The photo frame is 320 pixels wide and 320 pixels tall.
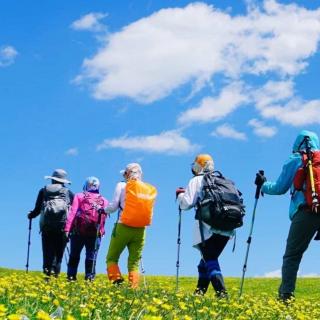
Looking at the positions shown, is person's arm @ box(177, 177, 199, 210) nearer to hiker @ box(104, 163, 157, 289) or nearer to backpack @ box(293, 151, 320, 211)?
hiker @ box(104, 163, 157, 289)

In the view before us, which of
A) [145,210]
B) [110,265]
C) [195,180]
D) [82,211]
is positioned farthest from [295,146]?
[82,211]

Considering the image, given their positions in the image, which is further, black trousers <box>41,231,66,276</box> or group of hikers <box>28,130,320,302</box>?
black trousers <box>41,231,66,276</box>

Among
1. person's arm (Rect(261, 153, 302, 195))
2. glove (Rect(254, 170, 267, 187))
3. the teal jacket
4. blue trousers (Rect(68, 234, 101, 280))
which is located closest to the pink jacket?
blue trousers (Rect(68, 234, 101, 280))

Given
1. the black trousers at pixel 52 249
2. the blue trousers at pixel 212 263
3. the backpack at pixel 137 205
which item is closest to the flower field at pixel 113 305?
the blue trousers at pixel 212 263

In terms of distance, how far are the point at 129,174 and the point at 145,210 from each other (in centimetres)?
89

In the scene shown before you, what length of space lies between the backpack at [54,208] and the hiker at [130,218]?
264 centimetres

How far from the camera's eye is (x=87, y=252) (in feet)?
50.7

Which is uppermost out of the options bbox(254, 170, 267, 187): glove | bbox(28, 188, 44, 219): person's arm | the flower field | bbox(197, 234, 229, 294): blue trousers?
bbox(254, 170, 267, 187): glove

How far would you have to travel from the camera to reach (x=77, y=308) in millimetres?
6836

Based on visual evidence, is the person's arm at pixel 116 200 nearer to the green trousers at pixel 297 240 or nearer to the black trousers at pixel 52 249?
the black trousers at pixel 52 249

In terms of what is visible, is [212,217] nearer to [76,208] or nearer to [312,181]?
[312,181]

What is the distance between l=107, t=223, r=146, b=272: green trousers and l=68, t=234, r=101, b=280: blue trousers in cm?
184

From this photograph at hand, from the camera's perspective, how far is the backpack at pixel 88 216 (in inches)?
601

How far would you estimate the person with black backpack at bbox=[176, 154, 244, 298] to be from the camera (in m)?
11.5
